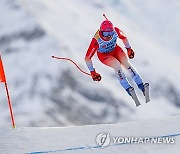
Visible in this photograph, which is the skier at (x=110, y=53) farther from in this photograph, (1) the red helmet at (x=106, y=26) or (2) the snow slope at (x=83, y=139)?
(2) the snow slope at (x=83, y=139)

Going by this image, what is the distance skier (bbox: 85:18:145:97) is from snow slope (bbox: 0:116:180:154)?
0.69m

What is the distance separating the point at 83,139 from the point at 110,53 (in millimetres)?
1654

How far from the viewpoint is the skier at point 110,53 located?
27.8 ft

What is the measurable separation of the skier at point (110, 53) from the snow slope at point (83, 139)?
0.69 metres

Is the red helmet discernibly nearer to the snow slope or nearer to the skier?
the skier

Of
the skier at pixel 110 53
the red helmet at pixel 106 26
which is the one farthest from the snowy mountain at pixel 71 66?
the red helmet at pixel 106 26

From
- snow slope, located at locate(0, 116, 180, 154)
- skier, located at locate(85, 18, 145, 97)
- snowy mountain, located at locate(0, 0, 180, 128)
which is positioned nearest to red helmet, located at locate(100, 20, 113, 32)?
skier, located at locate(85, 18, 145, 97)

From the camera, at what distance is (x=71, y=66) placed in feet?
48.8

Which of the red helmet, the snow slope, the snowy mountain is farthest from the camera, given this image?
the snowy mountain

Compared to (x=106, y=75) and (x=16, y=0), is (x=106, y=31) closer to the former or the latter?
(x=106, y=75)

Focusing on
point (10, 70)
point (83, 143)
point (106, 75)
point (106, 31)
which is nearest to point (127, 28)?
point (106, 75)

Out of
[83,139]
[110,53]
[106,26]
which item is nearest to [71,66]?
[110,53]

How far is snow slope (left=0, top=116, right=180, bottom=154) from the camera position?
24.8 ft

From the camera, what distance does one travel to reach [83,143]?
25.5 feet
